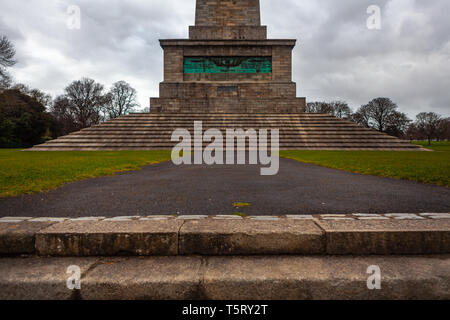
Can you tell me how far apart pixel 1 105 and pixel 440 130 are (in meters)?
71.4

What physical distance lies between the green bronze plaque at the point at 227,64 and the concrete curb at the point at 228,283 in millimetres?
29791

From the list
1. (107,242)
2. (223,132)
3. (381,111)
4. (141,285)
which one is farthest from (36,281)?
(381,111)

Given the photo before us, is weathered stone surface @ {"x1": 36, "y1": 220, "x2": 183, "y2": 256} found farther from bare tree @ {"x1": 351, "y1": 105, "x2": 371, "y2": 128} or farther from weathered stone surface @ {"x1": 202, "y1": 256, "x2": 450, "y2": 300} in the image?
bare tree @ {"x1": 351, "y1": 105, "x2": 371, "y2": 128}

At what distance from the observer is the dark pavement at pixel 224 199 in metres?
3.23

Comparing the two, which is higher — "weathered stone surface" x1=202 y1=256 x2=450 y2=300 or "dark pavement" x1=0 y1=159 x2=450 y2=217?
"dark pavement" x1=0 y1=159 x2=450 y2=217

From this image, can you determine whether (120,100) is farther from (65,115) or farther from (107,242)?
(107,242)

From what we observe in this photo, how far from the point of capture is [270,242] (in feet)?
7.23

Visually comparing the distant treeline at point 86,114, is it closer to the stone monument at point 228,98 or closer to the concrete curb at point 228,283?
the stone monument at point 228,98

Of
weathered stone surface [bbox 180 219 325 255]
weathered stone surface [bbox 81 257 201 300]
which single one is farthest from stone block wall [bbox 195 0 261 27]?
weathered stone surface [bbox 81 257 201 300]

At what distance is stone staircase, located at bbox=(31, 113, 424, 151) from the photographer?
1919cm

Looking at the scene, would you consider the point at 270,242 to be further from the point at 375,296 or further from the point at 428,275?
the point at 428,275

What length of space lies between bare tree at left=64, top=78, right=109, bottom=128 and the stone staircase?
2919cm

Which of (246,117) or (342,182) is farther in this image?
(246,117)
